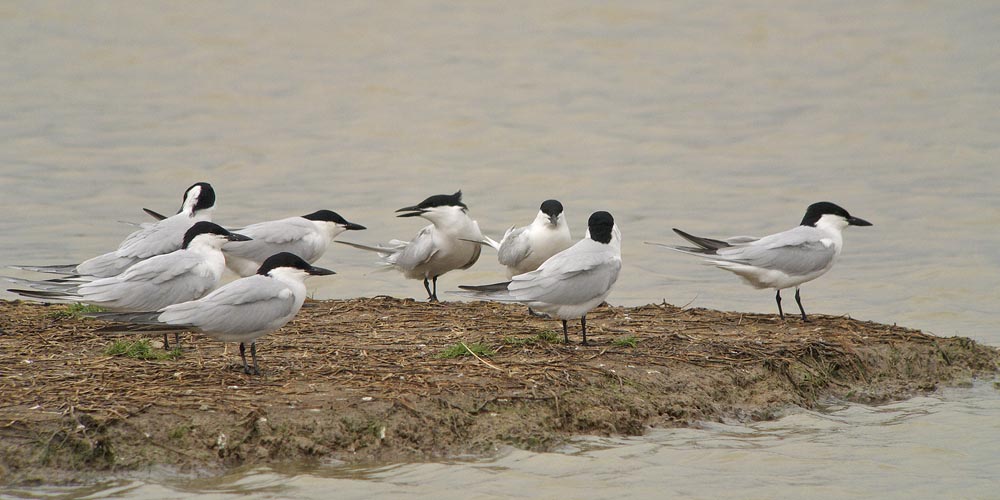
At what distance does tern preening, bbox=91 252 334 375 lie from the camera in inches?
234

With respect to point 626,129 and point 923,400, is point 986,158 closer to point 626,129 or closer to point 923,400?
point 626,129

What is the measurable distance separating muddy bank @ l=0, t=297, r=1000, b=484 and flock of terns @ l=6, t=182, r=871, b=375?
30 centimetres

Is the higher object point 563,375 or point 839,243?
point 839,243

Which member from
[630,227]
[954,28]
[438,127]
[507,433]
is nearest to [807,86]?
[954,28]

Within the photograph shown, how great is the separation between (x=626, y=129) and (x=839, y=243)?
34.3 feet

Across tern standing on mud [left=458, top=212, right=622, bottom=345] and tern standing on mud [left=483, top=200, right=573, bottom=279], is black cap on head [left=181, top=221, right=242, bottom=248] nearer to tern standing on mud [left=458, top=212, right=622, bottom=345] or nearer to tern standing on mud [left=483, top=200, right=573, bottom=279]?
tern standing on mud [left=458, top=212, right=622, bottom=345]

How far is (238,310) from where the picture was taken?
239 inches

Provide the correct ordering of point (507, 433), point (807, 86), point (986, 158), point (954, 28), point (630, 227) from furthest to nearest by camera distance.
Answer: point (954, 28) < point (807, 86) < point (986, 158) < point (630, 227) < point (507, 433)

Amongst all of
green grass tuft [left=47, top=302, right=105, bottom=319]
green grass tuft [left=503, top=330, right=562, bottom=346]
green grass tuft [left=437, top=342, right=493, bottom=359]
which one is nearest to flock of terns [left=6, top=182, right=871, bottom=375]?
green grass tuft [left=503, top=330, right=562, bottom=346]

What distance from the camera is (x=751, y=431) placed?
6.25 meters

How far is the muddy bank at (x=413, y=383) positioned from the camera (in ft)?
17.6

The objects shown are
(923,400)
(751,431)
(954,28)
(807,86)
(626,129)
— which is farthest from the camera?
(954,28)

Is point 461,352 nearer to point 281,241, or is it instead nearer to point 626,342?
point 626,342

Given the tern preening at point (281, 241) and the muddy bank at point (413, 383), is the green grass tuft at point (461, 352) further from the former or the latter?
the tern preening at point (281, 241)
